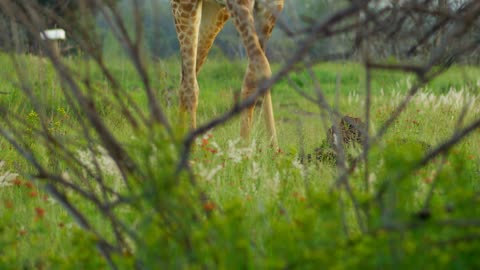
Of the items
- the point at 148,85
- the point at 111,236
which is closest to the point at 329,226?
the point at 148,85

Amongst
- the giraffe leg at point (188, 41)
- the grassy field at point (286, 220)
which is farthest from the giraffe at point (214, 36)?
the grassy field at point (286, 220)

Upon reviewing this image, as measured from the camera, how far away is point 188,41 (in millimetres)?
6023

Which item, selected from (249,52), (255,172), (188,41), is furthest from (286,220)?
(188,41)

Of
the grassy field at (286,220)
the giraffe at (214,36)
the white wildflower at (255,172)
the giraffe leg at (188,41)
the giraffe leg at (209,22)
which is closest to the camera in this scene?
the grassy field at (286,220)

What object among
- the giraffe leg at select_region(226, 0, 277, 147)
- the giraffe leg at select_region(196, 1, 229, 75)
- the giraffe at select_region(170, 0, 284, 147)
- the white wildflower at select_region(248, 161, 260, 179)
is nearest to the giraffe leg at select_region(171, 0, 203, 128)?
the giraffe at select_region(170, 0, 284, 147)

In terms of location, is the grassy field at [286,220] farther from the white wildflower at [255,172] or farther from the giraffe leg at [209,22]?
the giraffe leg at [209,22]

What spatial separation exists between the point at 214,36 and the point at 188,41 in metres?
0.24

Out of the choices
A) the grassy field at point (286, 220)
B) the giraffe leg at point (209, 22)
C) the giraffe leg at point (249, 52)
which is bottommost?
the grassy field at point (286, 220)

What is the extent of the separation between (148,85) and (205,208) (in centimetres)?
51

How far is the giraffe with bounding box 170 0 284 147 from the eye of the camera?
17.2ft

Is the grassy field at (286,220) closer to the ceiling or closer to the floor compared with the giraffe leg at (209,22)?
closer to the floor

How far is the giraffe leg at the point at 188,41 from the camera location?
19.6 ft

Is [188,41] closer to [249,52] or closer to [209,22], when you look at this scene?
[209,22]

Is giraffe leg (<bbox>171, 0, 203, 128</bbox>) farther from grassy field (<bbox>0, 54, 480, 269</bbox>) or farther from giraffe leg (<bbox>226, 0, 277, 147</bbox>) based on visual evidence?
giraffe leg (<bbox>226, 0, 277, 147</bbox>)
